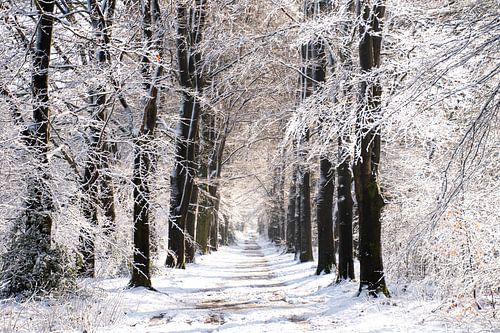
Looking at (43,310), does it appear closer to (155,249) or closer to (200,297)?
(200,297)

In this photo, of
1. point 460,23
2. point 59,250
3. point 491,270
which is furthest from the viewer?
point 59,250

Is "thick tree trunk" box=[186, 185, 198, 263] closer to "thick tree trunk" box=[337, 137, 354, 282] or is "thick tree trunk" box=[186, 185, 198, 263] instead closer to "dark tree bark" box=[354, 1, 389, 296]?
"thick tree trunk" box=[337, 137, 354, 282]

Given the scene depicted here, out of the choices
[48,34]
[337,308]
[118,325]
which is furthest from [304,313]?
[48,34]

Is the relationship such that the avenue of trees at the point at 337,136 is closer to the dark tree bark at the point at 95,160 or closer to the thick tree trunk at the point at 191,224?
the dark tree bark at the point at 95,160

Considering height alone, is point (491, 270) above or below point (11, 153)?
below

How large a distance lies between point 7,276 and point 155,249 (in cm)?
866

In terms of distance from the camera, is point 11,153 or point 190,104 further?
point 190,104

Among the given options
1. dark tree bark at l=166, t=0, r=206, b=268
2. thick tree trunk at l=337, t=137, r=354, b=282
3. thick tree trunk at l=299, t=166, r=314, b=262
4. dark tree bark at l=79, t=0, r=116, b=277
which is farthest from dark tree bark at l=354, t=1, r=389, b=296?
thick tree trunk at l=299, t=166, r=314, b=262

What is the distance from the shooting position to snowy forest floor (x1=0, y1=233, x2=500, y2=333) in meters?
7.17

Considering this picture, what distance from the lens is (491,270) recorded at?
6.70 metres

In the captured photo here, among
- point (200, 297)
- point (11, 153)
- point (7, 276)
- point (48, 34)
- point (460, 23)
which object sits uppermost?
point (48, 34)

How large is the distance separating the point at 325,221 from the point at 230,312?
7607 millimetres

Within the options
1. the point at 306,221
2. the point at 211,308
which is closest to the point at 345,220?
the point at 211,308

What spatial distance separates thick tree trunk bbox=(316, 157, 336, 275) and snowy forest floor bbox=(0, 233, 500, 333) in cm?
279
